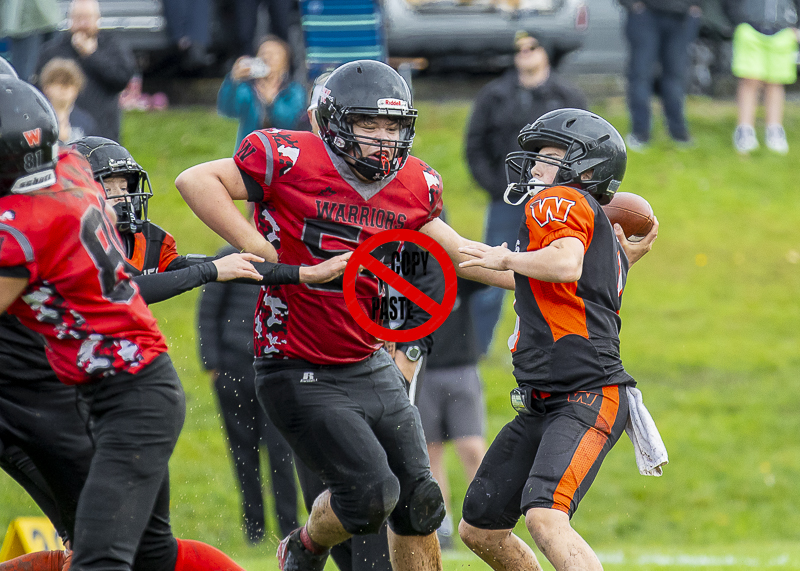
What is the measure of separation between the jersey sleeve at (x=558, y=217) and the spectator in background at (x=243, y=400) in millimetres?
2663

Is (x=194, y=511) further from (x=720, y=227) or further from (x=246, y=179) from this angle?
(x=720, y=227)

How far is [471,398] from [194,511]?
271 centimetres

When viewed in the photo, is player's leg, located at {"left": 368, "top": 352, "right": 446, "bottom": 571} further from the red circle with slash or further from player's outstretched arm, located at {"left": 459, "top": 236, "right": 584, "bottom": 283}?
player's outstretched arm, located at {"left": 459, "top": 236, "right": 584, "bottom": 283}

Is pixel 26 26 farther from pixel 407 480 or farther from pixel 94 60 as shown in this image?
pixel 407 480

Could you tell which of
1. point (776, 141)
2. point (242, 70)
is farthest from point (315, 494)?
point (776, 141)

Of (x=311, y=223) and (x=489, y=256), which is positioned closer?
(x=489, y=256)

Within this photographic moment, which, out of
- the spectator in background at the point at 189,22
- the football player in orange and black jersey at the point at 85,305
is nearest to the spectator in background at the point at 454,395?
the football player in orange and black jersey at the point at 85,305

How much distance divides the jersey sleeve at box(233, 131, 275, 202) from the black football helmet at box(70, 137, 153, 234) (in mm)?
415

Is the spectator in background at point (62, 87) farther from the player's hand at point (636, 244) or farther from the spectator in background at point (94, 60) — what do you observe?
the player's hand at point (636, 244)

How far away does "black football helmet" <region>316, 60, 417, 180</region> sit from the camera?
4637 mm

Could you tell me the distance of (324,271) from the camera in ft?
15.0

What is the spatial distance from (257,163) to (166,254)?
0.60m

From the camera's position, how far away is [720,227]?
12.8m

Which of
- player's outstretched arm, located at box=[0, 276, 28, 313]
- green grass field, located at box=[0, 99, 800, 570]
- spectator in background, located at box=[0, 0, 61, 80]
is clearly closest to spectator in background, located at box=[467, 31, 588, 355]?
green grass field, located at box=[0, 99, 800, 570]
